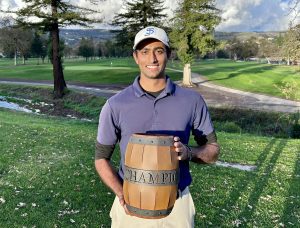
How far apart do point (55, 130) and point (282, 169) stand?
10.2 m

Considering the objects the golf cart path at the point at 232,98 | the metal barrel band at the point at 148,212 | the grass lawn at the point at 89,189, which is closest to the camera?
the metal barrel band at the point at 148,212

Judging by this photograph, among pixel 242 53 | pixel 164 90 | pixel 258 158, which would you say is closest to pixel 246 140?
pixel 258 158

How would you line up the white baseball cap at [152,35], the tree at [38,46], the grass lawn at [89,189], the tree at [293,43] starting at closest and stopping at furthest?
the white baseball cap at [152,35] → the grass lawn at [89,189] → the tree at [293,43] → the tree at [38,46]

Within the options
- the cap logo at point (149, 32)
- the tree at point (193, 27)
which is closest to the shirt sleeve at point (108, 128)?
the cap logo at point (149, 32)

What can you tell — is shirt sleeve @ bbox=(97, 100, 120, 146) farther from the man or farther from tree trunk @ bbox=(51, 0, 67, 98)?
tree trunk @ bbox=(51, 0, 67, 98)

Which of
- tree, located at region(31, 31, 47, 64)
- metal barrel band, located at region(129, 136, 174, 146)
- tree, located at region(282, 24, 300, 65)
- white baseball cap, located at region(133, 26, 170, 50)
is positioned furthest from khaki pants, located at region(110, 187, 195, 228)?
tree, located at region(31, 31, 47, 64)

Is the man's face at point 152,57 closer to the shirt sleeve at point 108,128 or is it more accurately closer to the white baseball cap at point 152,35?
the white baseball cap at point 152,35

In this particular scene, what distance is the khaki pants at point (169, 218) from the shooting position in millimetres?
3853

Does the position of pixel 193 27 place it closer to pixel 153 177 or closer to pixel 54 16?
pixel 54 16

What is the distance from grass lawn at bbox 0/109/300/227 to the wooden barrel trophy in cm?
449

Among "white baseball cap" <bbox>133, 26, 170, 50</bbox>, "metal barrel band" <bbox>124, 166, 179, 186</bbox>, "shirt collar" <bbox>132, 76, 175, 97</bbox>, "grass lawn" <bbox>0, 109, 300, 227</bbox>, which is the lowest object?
"grass lawn" <bbox>0, 109, 300, 227</bbox>

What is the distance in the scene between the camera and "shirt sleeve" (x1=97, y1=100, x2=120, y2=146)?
3.79 m

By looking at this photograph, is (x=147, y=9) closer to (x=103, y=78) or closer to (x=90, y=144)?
(x=103, y=78)

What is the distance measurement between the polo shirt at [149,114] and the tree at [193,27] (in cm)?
4211
